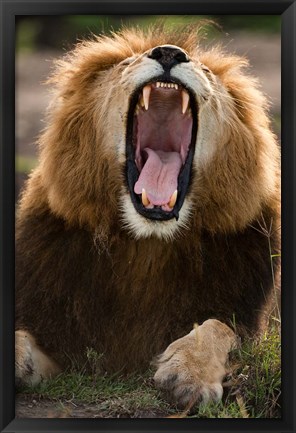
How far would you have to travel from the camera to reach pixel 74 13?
4785mm

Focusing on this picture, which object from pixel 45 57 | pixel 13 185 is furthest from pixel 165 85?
pixel 45 57

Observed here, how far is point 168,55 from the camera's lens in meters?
4.77

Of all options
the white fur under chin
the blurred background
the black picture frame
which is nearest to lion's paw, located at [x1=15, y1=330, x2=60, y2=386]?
the black picture frame

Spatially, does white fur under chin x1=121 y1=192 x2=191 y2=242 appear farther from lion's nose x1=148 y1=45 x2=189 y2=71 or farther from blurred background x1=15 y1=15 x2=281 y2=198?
blurred background x1=15 y1=15 x2=281 y2=198

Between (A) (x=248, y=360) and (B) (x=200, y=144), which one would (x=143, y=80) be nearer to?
(B) (x=200, y=144)

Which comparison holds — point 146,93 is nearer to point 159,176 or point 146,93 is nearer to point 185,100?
point 185,100

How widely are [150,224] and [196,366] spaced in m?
0.61

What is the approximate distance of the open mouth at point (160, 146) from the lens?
195 inches

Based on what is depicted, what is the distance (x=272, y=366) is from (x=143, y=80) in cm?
121

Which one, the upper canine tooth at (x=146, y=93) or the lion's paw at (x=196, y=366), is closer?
the lion's paw at (x=196, y=366)

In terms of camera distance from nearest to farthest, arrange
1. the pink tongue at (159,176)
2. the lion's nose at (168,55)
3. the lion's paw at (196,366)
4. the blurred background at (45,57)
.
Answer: the lion's paw at (196,366), the lion's nose at (168,55), the pink tongue at (159,176), the blurred background at (45,57)

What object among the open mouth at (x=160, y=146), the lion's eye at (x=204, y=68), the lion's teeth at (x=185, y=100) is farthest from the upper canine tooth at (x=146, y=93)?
the lion's eye at (x=204, y=68)

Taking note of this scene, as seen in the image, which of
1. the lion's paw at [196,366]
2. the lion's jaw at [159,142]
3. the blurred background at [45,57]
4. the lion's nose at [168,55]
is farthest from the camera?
the blurred background at [45,57]

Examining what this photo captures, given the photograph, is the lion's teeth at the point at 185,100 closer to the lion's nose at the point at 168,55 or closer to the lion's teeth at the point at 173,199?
the lion's nose at the point at 168,55
